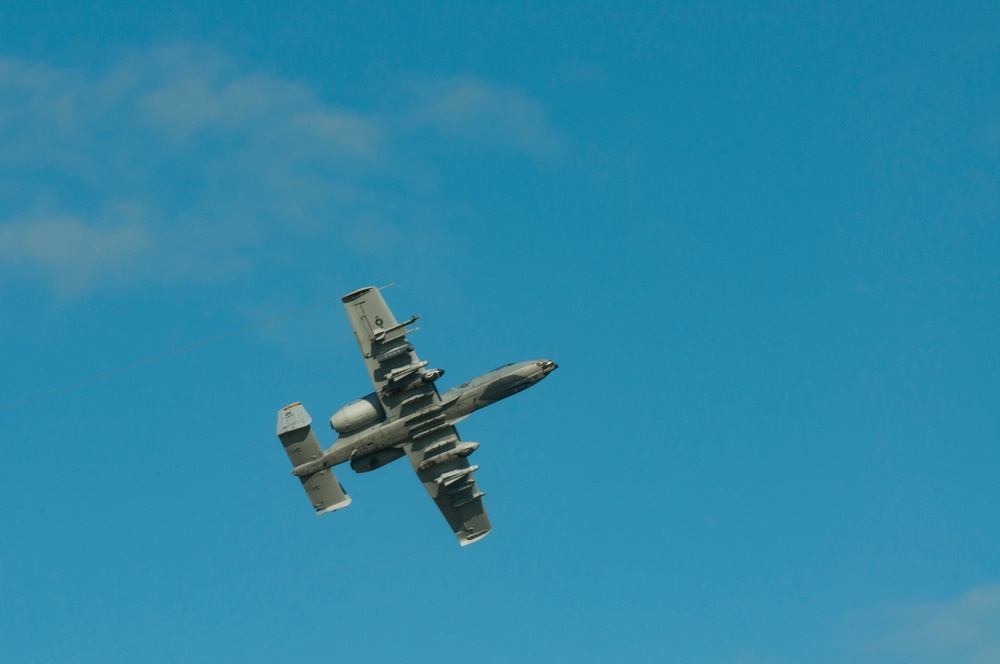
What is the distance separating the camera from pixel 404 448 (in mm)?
123438

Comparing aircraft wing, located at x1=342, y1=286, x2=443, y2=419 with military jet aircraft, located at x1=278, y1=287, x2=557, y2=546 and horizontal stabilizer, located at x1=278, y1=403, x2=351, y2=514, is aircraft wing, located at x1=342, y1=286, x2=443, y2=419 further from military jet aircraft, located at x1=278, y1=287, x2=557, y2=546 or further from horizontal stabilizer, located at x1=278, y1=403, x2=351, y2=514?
horizontal stabilizer, located at x1=278, y1=403, x2=351, y2=514

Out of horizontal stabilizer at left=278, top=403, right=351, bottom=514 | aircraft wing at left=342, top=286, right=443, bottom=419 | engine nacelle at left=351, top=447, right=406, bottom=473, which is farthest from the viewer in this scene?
horizontal stabilizer at left=278, top=403, right=351, bottom=514

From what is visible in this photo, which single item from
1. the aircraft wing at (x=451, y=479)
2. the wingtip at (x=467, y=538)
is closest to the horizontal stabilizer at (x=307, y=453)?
the aircraft wing at (x=451, y=479)

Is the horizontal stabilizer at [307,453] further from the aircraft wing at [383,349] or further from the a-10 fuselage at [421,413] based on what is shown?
the aircraft wing at [383,349]

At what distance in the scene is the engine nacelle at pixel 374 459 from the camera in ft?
403

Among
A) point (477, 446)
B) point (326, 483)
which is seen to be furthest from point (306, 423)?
point (477, 446)

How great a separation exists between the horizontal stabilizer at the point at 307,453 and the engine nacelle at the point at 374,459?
214 centimetres

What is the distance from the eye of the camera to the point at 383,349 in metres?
121

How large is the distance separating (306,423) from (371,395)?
5403 millimetres

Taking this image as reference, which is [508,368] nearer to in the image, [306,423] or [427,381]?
[427,381]

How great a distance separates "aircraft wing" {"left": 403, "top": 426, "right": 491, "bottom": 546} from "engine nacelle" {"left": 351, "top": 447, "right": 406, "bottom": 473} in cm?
90

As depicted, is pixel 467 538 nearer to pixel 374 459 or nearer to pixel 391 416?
pixel 374 459

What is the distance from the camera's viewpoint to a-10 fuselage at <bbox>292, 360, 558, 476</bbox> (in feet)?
398

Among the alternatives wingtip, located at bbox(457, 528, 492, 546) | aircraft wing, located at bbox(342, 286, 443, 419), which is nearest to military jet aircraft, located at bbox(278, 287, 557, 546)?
aircraft wing, located at bbox(342, 286, 443, 419)
